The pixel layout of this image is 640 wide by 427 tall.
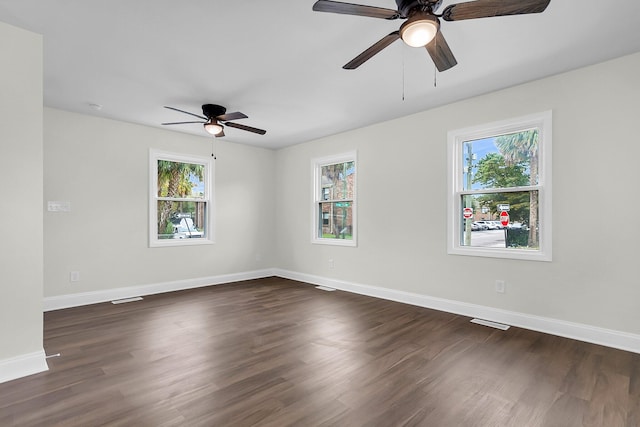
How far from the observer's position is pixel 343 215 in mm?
5582

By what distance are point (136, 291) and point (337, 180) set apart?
12.1 feet

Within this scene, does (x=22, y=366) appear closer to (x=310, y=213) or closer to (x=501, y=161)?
(x=310, y=213)

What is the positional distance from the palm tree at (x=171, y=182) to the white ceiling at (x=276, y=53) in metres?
1.29

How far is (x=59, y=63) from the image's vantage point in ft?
9.95

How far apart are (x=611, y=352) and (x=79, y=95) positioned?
610 centimetres

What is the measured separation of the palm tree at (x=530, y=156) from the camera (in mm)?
3492

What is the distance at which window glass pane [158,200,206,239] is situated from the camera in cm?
532

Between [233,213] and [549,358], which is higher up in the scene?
[233,213]

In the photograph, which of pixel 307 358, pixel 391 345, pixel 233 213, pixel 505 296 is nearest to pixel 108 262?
pixel 233 213

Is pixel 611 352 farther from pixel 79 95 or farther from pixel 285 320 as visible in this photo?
pixel 79 95

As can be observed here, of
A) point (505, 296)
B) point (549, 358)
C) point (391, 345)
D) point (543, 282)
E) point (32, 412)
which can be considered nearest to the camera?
point (32, 412)

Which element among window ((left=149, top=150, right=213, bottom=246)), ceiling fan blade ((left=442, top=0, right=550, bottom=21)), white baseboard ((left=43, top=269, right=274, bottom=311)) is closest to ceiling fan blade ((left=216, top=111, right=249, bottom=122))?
window ((left=149, top=150, right=213, bottom=246))

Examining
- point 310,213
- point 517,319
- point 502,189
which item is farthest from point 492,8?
point 310,213

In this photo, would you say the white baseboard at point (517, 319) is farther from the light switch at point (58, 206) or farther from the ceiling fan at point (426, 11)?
the light switch at point (58, 206)
